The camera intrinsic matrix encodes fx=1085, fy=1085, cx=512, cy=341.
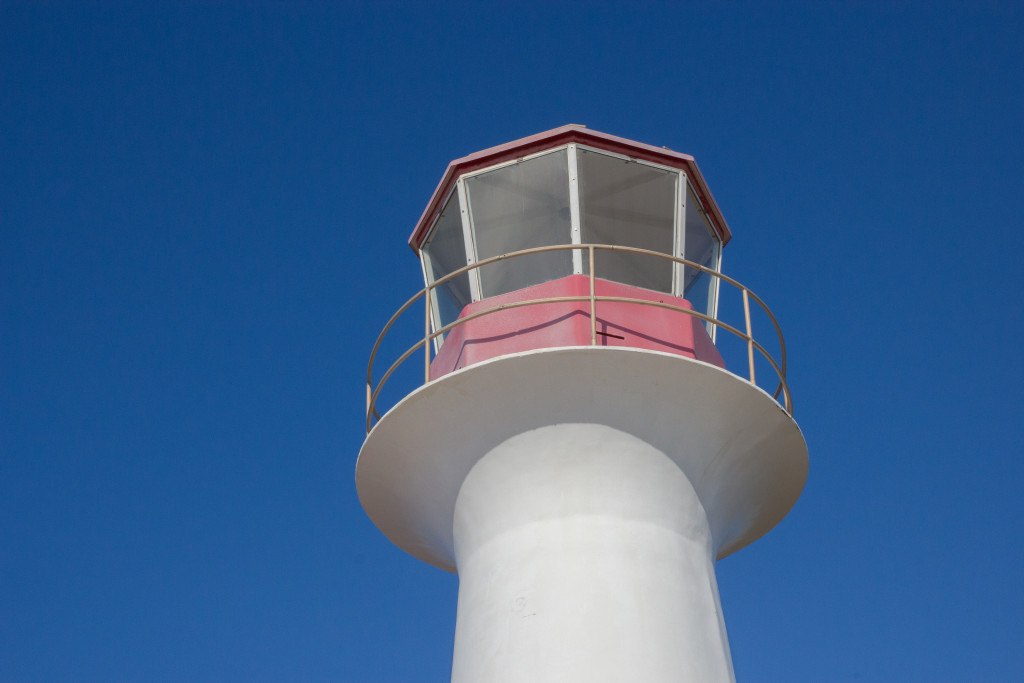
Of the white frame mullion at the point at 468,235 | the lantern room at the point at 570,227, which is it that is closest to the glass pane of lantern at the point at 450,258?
the lantern room at the point at 570,227

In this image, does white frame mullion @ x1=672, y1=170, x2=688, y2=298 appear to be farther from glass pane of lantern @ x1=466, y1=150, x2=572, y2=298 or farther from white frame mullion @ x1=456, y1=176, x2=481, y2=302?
white frame mullion @ x1=456, y1=176, x2=481, y2=302

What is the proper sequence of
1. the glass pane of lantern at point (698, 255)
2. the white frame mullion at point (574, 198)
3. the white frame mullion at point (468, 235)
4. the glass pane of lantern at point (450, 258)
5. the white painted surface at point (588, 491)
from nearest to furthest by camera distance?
the white painted surface at point (588, 491) → the white frame mullion at point (574, 198) → the white frame mullion at point (468, 235) → the glass pane of lantern at point (698, 255) → the glass pane of lantern at point (450, 258)

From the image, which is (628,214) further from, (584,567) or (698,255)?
(584,567)

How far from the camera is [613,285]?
9.41m

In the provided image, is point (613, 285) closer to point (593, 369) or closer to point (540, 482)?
point (593, 369)

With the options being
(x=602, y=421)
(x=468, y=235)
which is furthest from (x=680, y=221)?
(x=602, y=421)

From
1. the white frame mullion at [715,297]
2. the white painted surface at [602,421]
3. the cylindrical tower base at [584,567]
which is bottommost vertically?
the cylindrical tower base at [584,567]

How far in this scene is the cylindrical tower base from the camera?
26.1ft

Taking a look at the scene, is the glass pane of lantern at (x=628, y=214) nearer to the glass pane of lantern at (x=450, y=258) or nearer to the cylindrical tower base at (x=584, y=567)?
the glass pane of lantern at (x=450, y=258)

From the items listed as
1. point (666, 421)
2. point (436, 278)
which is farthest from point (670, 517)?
point (436, 278)

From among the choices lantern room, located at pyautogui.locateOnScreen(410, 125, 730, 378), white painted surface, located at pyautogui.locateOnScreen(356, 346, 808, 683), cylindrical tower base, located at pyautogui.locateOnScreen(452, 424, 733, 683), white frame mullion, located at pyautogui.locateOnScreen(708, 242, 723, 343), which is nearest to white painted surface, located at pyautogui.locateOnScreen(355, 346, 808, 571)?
white painted surface, located at pyautogui.locateOnScreen(356, 346, 808, 683)

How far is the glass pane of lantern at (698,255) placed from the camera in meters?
10.2

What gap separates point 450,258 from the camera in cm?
1073

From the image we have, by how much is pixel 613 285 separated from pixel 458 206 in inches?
73.0
